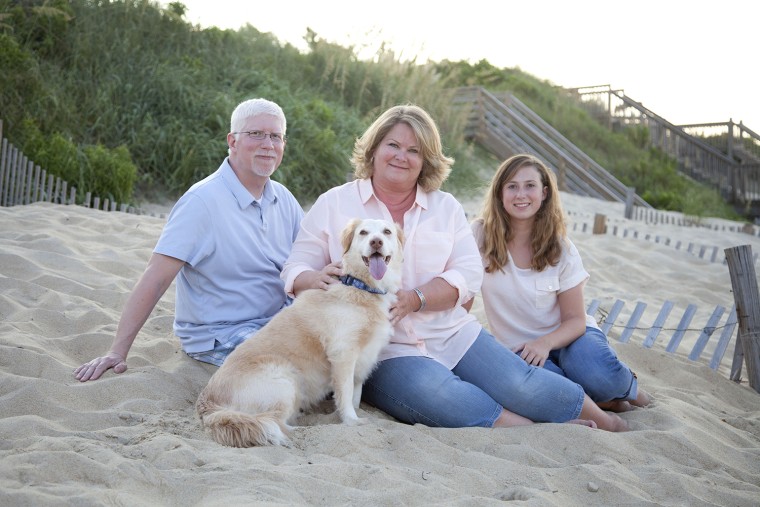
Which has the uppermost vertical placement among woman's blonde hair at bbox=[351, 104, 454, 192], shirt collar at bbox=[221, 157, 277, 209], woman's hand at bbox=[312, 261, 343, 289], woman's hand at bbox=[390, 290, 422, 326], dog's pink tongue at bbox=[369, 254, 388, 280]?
woman's blonde hair at bbox=[351, 104, 454, 192]

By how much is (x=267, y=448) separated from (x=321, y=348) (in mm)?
650

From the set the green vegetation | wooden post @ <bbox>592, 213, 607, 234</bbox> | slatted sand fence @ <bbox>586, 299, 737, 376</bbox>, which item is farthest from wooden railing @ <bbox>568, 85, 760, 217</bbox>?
slatted sand fence @ <bbox>586, 299, 737, 376</bbox>

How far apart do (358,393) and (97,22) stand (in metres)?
10.4

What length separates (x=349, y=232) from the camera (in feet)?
11.9

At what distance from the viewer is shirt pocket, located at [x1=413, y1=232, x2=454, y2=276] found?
3.92 metres

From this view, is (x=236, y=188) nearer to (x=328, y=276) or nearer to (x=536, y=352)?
(x=328, y=276)

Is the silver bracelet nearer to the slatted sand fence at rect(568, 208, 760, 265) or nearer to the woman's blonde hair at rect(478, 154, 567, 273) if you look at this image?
the woman's blonde hair at rect(478, 154, 567, 273)

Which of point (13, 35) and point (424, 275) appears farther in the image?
point (13, 35)

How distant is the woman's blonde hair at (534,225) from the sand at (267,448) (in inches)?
43.7

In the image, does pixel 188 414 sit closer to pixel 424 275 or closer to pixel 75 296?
pixel 424 275

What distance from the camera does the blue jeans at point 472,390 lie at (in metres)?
3.56

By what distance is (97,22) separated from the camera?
11.6m

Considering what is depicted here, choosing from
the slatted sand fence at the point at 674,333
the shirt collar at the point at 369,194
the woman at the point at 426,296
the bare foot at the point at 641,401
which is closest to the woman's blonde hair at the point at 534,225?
the woman at the point at 426,296

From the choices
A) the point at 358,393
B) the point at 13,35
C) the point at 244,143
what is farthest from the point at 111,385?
the point at 13,35
